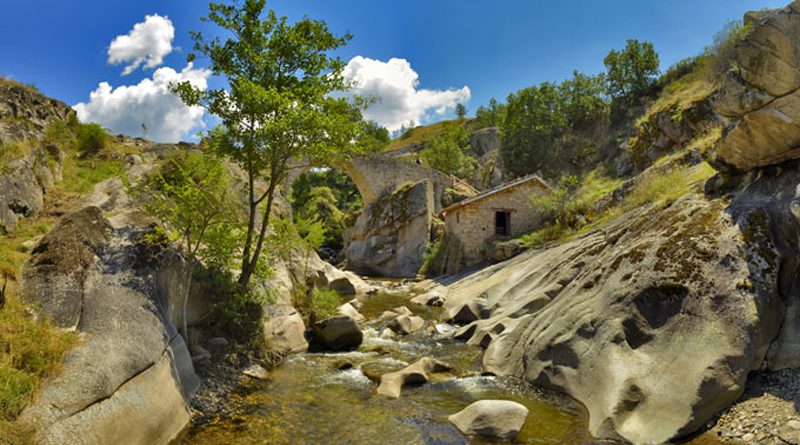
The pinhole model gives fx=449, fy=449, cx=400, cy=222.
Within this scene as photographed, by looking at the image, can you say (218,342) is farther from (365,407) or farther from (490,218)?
(490,218)

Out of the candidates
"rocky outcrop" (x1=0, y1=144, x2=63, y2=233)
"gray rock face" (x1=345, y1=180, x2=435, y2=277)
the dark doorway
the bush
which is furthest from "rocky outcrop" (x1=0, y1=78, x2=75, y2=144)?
the dark doorway

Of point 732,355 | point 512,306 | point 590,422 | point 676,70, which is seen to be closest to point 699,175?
point 512,306

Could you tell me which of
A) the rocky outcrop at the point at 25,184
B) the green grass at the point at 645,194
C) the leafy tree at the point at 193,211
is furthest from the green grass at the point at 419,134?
the leafy tree at the point at 193,211

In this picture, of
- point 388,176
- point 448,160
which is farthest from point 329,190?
point 388,176

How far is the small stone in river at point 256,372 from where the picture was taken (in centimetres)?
1053

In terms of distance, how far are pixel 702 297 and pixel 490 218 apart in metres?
23.1

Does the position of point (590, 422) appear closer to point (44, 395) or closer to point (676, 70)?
point (44, 395)

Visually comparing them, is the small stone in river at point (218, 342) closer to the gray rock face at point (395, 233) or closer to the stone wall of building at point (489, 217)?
the stone wall of building at point (489, 217)

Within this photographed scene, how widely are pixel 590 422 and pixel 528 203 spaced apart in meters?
24.4

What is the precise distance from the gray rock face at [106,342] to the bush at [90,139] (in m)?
10.2

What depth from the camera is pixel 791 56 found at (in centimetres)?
822

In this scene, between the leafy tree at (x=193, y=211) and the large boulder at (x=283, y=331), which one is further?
the large boulder at (x=283, y=331)

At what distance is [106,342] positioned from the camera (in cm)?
699

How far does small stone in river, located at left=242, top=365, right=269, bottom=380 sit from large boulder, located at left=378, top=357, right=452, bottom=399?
2890 mm
